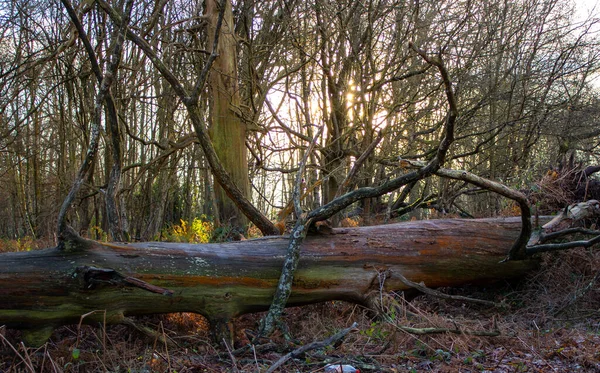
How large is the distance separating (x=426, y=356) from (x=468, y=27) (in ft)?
24.9

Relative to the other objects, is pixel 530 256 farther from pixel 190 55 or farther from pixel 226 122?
pixel 190 55

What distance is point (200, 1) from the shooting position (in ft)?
33.4

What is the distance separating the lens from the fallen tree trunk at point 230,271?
3.22 metres

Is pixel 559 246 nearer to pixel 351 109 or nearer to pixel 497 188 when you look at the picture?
pixel 497 188

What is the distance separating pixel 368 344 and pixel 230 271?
1.27m

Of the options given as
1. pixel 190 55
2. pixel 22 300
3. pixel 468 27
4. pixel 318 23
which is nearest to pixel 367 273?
pixel 22 300

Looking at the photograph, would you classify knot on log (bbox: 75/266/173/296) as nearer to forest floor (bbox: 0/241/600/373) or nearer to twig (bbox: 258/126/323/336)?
forest floor (bbox: 0/241/600/373)

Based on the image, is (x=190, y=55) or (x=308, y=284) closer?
(x=308, y=284)

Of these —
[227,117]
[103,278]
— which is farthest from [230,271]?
[227,117]

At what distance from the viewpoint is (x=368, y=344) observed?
11.0ft

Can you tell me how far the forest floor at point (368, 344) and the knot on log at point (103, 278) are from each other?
1.08 ft

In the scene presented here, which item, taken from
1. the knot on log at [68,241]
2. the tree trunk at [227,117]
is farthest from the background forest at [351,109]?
the knot on log at [68,241]

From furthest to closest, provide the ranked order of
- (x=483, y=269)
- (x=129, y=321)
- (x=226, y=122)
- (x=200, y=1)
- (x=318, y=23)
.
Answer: (x=200, y=1) → (x=226, y=122) → (x=318, y=23) → (x=483, y=269) → (x=129, y=321)

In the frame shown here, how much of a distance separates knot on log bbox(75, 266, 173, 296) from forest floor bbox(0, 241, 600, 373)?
33cm
